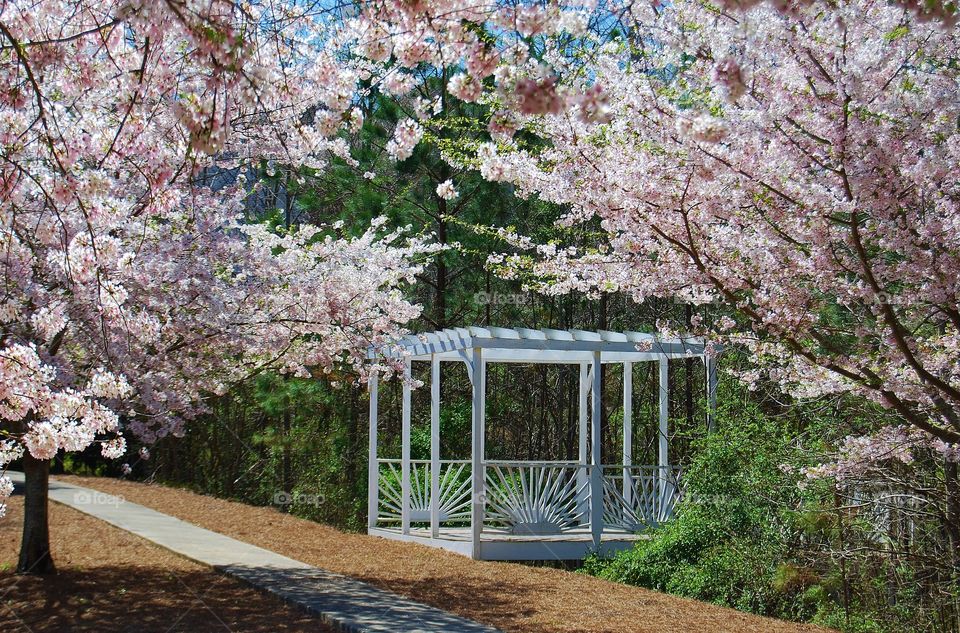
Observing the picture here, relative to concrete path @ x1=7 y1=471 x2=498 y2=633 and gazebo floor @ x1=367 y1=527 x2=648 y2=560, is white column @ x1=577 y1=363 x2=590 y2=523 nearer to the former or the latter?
gazebo floor @ x1=367 y1=527 x2=648 y2=560

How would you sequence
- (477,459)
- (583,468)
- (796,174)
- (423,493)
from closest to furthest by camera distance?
1. (796,174)
2. (477,459)
3. (583,468)
4. (423,493)

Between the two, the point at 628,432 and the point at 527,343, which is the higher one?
the point at 527,343

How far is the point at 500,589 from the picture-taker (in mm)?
8406

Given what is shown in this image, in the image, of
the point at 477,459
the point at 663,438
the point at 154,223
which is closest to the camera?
the point at 154,223

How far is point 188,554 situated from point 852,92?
26.2ft

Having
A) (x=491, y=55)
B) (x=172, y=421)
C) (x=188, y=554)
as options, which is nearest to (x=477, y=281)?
(x=188, y=554)

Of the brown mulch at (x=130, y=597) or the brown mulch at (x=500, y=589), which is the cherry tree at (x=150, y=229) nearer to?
the brown mulch at (x=130, y=597)

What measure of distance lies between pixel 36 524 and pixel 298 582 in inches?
96.4

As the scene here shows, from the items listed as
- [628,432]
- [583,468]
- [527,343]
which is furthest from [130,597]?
[628,432]

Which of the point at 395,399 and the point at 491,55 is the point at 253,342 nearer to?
the point at 491,55

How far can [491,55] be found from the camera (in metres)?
3.19

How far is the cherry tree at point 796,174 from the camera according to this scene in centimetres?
428

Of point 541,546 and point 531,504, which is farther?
point 531,504

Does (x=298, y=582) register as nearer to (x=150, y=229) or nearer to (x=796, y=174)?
(x=150, y=229)
